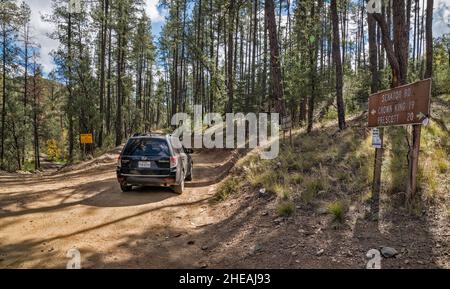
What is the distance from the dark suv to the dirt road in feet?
1.51

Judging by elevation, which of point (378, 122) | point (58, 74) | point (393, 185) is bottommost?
point (393, 185)

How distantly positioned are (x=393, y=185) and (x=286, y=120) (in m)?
5.85

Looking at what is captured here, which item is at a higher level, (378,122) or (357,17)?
(357,17)

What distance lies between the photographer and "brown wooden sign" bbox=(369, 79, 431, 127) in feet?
17.0

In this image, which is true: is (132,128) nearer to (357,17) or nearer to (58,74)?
(58,74)

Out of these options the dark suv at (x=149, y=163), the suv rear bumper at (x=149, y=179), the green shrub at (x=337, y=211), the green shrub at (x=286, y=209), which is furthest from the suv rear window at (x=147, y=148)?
the green shrub at (x=337, y=211)

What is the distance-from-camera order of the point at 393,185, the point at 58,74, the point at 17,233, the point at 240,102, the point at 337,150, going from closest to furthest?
the point at 17,233 < the point at 393,185 < the point at 337,150 < the point at 240,102 < the point at 58,74

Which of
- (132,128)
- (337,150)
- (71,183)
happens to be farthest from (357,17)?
(71,183)

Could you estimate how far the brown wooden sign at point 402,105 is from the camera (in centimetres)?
517

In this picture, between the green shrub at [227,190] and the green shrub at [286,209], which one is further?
the green shrub at [227,190]

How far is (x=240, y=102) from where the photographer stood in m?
25.3

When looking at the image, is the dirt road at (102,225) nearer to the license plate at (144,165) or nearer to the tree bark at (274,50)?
the license plate at (144,165)

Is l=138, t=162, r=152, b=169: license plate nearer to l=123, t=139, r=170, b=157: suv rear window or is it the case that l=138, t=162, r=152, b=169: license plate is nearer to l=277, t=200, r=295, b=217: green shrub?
l=123, t=139, r=170, b=157: suv rear window

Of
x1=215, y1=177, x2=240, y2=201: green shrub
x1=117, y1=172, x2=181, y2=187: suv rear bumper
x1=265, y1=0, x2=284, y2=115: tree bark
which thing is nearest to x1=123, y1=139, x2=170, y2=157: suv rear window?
x1=117, y1=172, x2=181, y2=187: suv rear bumper
